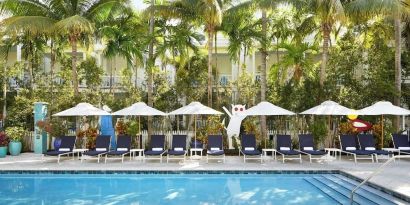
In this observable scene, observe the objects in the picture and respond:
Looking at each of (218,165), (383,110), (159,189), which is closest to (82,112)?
(218,165)

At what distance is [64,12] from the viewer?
16984 millimetres

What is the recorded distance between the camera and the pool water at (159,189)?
31.0 feet

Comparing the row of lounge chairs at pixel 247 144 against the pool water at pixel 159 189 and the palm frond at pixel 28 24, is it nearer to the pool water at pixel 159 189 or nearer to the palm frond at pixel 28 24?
the pool water at pixel 159 189

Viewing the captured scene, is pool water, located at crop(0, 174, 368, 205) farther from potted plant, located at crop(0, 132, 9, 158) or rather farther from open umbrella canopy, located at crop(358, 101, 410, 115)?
potted plant, located at crop(0, 132, 9, 158)

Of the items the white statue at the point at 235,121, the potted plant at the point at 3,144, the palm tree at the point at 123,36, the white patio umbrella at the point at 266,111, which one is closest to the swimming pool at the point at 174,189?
the white patio umbrella at the point at 266,111

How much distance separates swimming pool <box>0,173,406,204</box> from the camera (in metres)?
9.41

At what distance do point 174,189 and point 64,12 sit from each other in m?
10.0

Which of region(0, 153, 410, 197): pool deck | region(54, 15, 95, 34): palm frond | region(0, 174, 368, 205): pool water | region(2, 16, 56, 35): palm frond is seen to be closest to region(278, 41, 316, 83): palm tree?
region(0, 153, 410, 197): pool deck

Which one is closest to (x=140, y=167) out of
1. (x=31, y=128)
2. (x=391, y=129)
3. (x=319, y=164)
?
(x=319, y=164)

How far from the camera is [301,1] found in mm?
16438

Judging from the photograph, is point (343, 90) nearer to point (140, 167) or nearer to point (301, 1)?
point (301, 1)

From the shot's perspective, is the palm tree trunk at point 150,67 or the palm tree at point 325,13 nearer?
the palm tree at point 325,13

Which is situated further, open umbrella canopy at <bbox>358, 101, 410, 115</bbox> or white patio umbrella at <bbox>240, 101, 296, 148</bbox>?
white patio umbrella at <bbox>240, 101, 296, 148</bbox>

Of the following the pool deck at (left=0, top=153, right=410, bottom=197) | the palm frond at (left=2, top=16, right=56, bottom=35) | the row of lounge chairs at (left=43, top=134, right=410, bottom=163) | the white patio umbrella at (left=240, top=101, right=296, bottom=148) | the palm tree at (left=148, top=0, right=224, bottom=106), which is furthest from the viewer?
the palm tree at (left=148, top=0, right=224, bottom=106)
